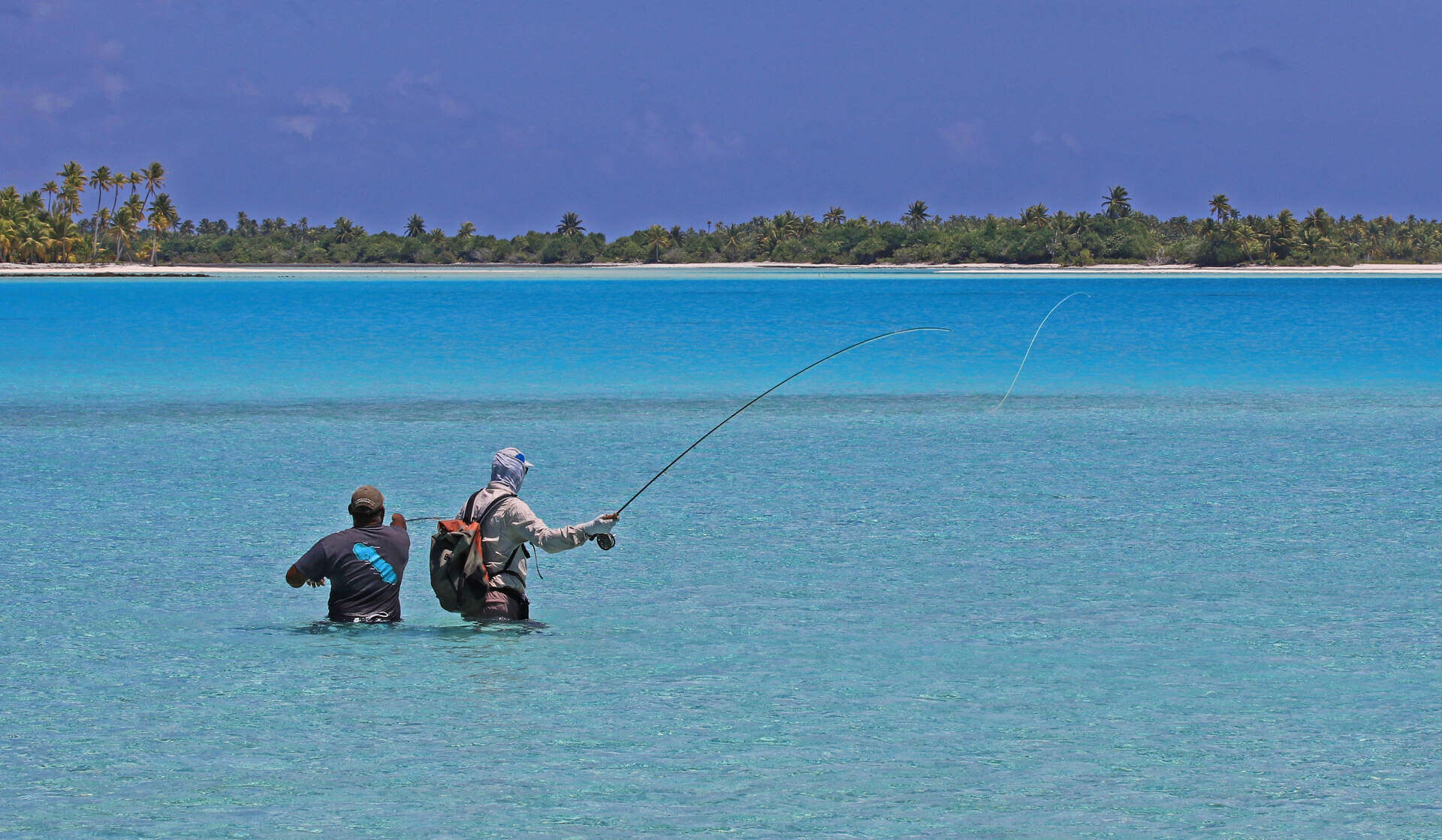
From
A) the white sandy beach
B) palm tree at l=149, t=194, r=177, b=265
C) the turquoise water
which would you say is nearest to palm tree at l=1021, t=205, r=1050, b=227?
the white sandy beach

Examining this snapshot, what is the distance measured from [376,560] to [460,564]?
53 cm

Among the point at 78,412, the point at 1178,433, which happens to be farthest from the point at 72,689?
the point at 78,412

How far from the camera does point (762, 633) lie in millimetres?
9398

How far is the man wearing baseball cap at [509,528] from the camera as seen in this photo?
314 inches

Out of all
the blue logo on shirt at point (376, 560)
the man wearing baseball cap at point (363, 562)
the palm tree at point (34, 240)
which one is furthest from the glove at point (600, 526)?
the palm tree at point (34, 240)

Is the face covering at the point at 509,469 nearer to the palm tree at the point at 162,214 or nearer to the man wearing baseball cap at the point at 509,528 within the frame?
the man wearing baseball cap at the point at 509,528

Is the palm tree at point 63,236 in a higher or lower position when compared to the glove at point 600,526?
higher

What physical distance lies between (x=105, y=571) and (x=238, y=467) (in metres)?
6.01

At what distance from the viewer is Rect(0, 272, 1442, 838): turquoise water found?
6.50m

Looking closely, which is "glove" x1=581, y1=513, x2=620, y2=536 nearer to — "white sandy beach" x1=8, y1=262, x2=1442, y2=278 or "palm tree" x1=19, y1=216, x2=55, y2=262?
"white sandy beach" x1=8, y1=262, x2=1442, y2=278

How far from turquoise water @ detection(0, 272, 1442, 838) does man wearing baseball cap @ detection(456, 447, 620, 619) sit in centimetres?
51

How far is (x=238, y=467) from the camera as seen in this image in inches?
675

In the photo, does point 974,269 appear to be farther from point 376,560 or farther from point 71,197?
point 376,560

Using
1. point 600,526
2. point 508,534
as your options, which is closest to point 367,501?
point 508,534
